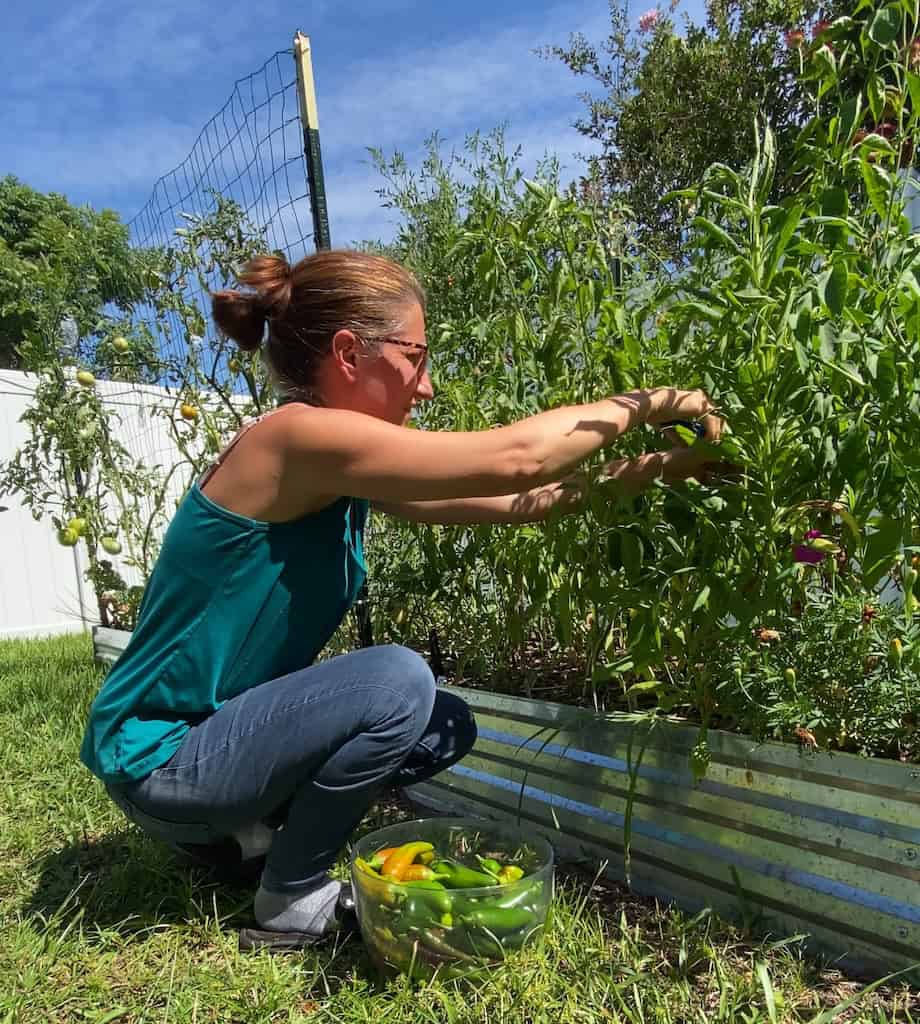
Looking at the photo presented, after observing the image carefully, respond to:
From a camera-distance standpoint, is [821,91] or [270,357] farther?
[270,357]

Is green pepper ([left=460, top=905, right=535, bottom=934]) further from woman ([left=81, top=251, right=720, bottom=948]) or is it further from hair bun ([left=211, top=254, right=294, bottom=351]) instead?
hair bun ([left=211, top=254, right=294, bottom=351])

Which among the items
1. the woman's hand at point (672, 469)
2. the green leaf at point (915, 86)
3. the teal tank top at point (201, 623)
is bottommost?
the teal tank top at point (201, 623)

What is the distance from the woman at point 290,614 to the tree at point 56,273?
1.98m

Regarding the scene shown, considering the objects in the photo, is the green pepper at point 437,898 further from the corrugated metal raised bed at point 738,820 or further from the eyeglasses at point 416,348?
the eyeglasses at point 416,348

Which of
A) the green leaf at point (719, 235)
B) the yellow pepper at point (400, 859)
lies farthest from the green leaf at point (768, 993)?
the green leaf at point (719, 235)

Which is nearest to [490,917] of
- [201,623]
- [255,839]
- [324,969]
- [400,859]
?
[400,859]

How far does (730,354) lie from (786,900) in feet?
2.79

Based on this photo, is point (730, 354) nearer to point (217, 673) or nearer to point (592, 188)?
point (217, 673)

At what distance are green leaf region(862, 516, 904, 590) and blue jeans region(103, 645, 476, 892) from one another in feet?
2.60

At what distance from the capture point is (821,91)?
1.22m

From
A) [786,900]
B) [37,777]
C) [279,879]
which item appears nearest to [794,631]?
[786,900]

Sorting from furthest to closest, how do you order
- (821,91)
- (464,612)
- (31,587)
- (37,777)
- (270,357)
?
1. (31,587)
2. (37,777)
3. (464,612)
4. (270,357)
5. (821,91)

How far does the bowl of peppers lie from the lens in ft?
4.36

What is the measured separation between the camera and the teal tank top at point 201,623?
1540 mm
